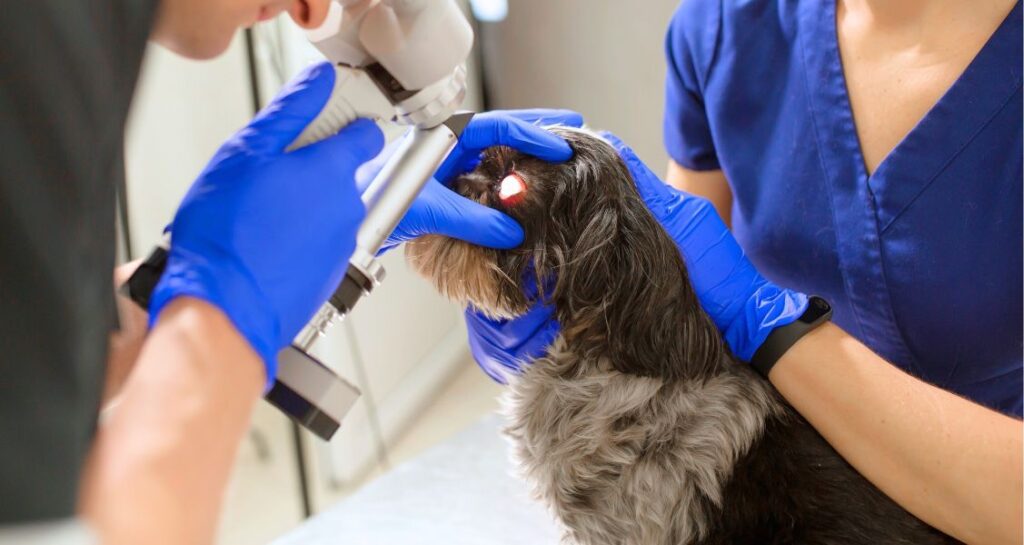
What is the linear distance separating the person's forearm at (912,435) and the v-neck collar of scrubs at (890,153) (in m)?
0.19

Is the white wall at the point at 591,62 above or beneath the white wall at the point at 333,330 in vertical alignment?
above

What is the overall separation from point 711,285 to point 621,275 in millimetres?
168

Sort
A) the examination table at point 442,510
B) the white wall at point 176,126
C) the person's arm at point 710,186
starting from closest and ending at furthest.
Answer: the examination table at point 442,510 < the person's arm at point 710,186 < the white wall at point 176,126

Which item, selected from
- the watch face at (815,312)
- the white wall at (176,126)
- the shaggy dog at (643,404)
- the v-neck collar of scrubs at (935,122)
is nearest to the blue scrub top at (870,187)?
the v-neck collar of scrubs at (935,122)

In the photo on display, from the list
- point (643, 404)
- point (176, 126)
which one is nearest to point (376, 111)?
point (643, 404)

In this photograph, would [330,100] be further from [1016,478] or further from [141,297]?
[1016,478]

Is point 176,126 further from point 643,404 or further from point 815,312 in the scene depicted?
point 815,312

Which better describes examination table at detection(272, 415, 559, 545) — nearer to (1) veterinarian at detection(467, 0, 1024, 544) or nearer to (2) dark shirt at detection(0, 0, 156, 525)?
(1) veterinarian at detection(467, 0, 1024, 544)

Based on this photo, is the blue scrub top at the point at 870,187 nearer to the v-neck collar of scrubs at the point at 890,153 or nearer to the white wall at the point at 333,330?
the v-neck collar of scrubs at the point at 890,153

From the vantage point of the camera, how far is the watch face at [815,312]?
50.0 inches

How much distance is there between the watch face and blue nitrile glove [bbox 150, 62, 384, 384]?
69 cm

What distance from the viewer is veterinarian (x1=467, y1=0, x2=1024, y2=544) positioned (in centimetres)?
119

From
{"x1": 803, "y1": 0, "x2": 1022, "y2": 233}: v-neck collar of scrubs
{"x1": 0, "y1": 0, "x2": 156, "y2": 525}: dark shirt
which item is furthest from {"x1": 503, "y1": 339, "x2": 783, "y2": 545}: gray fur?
{"x1": 0, "y1": 0, "x2": 156, "y2": 525}: dark shirt

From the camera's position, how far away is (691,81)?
1650 mm
